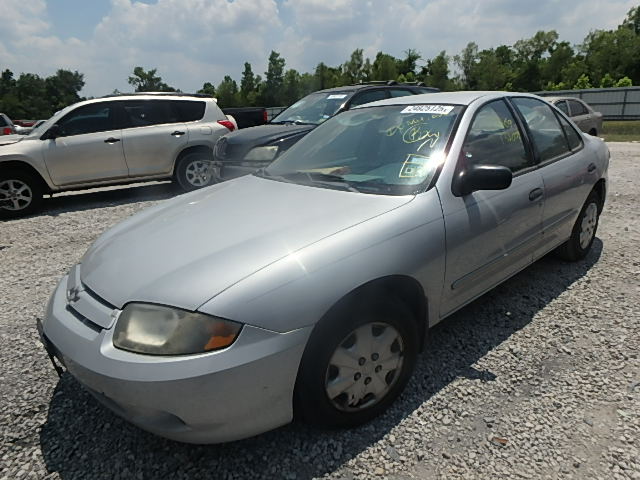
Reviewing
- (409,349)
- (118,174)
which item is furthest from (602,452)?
(118,174)

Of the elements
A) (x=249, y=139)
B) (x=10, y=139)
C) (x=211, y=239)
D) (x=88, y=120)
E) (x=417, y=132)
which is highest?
(x=88, y=120)

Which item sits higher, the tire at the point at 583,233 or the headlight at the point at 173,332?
the headlight at the point at 173,332

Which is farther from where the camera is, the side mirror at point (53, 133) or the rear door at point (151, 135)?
the rear door at point (151, 135)

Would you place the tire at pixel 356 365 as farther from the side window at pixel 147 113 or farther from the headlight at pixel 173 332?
the side window at pixel 147 113

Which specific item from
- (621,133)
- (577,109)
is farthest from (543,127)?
(621,133)

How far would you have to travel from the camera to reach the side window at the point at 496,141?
8.93ft

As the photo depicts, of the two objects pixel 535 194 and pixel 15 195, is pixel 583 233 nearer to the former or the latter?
pixel 535 194

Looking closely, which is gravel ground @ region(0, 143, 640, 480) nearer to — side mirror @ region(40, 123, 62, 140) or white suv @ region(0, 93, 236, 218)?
white suv @ region(0, 93, 236, 218)

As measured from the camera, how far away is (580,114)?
35.3 feet

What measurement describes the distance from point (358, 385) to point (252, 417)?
54cm

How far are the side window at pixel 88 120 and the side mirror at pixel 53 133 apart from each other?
0.04 m

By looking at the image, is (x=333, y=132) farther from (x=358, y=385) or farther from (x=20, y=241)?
(x=20, y=241)

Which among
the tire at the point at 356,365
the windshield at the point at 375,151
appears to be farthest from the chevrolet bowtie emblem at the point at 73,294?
the windshield at the point at 375,151

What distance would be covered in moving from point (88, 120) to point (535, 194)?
685cm
